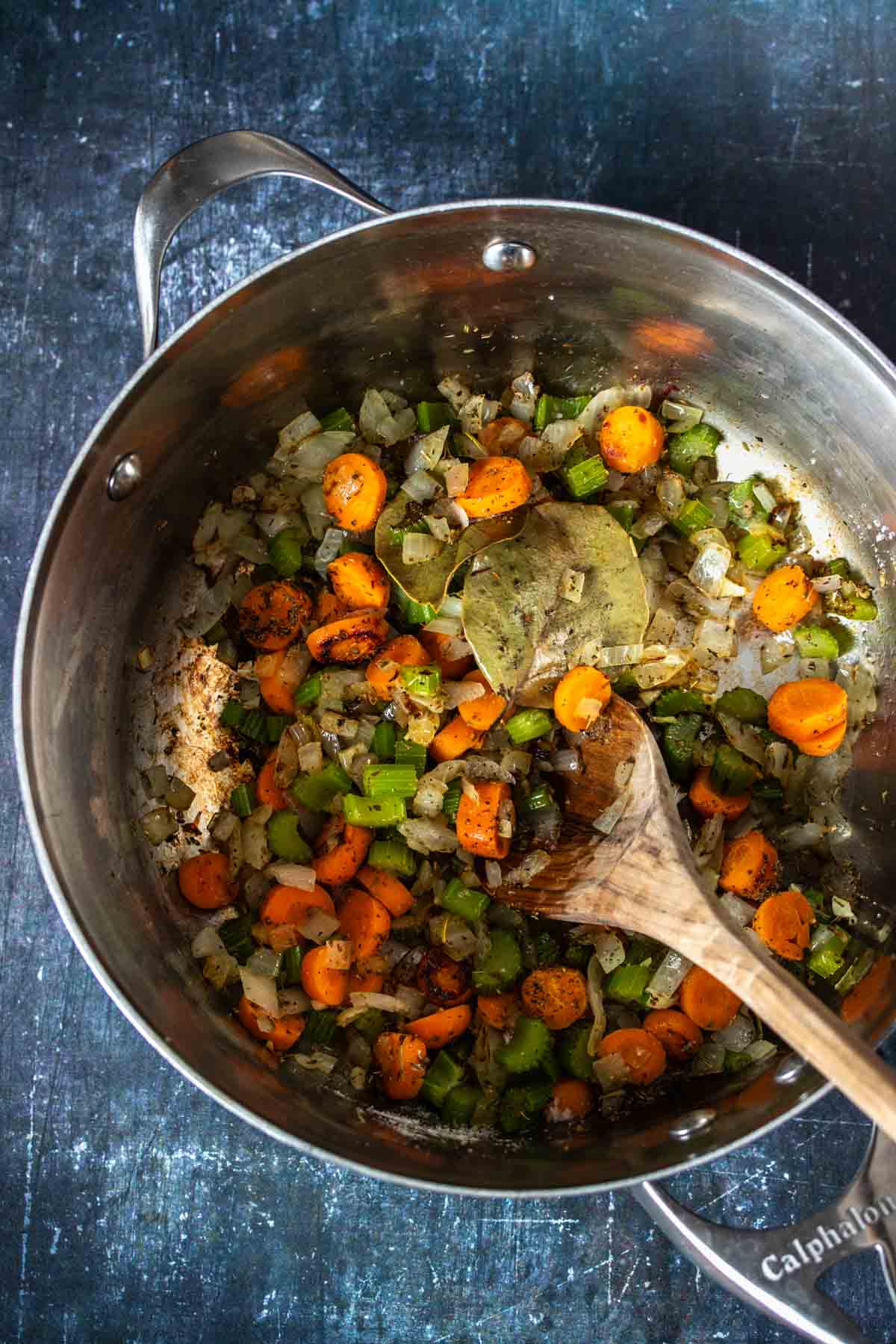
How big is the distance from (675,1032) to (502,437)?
1298mm

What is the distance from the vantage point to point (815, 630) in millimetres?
2361

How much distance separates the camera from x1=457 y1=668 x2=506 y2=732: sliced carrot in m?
2.22

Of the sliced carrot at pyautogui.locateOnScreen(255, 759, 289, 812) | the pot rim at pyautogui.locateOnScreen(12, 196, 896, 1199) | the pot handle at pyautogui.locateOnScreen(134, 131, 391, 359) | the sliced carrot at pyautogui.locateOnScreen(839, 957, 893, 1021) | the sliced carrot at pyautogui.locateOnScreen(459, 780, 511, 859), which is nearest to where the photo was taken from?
the pot rim at pyautogui.locateOnScreen(12, 196, 896, 1199)

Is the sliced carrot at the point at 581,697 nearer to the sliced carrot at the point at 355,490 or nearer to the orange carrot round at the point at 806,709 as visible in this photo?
the orange carrot round at the point at 806,709

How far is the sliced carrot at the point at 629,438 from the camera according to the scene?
231 cm

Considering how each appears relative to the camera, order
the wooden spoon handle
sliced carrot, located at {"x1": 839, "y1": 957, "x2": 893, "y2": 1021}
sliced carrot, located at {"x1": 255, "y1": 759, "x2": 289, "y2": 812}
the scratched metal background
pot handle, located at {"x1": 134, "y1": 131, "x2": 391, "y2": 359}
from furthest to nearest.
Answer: the scratched metal background, sliced carrot, located at {"x1": 255, "y1": 759, "x2": 289, "y2": 812}, sliced carrot, located at {"x1": 839, "y1": 957, "x2": 893, "y2": 1021}, pot handle, located at {"x1": 134, "y1": 131, "x2": 391, "y2": 359}, the wooden spoon handle

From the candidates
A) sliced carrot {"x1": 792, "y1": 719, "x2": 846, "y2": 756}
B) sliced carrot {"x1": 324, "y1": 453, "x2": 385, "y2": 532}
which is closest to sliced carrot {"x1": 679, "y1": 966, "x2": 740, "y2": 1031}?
sliced carrot {"x1": 792, "y1": 719, "x2": 846, "y2": 756}

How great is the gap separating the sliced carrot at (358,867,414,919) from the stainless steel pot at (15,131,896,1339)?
373mm

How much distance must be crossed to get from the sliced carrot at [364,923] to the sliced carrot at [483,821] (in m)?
0.22

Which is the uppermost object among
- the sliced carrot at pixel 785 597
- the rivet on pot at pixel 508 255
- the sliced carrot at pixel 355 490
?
the rivet on pot at pixel 508 255

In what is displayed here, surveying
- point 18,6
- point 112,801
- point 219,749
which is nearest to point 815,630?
point 219,749

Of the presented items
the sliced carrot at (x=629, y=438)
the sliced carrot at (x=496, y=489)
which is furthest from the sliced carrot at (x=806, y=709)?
the sliced carrot at (x=496, y=489)

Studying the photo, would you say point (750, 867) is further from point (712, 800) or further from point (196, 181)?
point (196, 181)

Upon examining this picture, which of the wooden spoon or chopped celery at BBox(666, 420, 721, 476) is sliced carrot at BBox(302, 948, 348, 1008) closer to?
the wooden spoon
